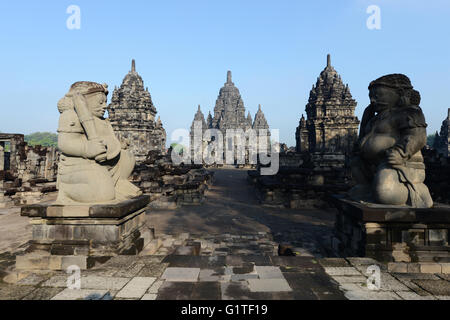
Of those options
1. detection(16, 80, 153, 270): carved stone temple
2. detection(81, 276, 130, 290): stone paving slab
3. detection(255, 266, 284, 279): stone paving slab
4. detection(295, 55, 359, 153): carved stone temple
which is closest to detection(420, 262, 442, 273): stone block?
detection(255, 266, 284, 279): stone paving slab

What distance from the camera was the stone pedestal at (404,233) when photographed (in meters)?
3.21

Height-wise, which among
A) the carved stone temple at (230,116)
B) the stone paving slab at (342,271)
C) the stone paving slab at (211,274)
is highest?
the carved stone temple at (230,116)

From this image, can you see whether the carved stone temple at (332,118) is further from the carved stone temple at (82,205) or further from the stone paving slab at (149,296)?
the stone paving slab at (149,296)

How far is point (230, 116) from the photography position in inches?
2181

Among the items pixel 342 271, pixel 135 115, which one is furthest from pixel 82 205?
pixel 135 115

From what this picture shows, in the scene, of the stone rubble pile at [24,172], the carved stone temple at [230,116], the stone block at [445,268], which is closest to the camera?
the stone block at [445,268]

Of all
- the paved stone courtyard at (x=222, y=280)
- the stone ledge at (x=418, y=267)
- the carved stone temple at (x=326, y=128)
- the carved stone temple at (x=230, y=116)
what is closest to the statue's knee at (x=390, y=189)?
the stone ledge at (x=418, y=267)

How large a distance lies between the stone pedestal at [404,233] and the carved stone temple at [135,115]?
82.8 ft

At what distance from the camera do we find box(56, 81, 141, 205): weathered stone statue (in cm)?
342

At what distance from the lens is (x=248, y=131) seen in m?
51.8

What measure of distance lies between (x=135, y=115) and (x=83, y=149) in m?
26.2

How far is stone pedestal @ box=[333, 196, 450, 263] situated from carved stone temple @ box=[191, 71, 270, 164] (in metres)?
47.7

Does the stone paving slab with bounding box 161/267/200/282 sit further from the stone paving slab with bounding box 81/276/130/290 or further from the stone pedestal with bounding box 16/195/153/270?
the stone pedestal with bounding box 16/195/153/270

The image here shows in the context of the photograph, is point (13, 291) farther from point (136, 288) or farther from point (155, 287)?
point (155, 287)
